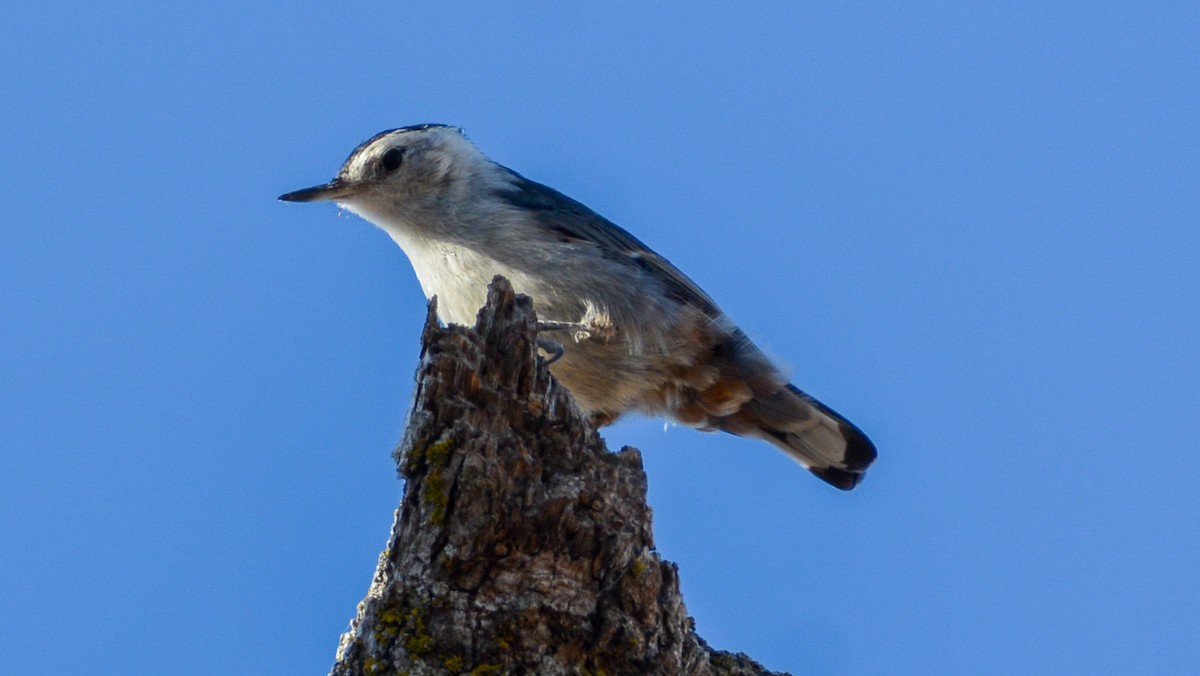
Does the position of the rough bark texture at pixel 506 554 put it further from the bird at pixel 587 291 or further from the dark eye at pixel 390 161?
the dark eye at pixel 390 161

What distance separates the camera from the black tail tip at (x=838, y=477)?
24.7 feet

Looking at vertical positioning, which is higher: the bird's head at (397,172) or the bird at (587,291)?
the bird's head at (397,172)

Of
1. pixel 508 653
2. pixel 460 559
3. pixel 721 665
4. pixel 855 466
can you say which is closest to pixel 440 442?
pixel 460 559

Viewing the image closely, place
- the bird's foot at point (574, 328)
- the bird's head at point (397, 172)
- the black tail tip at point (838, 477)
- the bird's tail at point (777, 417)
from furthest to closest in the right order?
1. the black tail tip at point (838, 477)
2. the bird's head at point (397, 172)
3. the bird's tail at point (777, 417)
4. the bird's foot at point (574, 328)

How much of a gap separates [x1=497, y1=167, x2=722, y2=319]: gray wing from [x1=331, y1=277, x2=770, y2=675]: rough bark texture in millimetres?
2641

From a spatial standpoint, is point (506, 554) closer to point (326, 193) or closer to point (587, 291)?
point (587, 291)

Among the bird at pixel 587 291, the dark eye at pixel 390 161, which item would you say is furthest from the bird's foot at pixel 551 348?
the dark eye at pixel 390 161

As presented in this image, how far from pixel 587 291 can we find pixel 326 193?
1813 millimetres

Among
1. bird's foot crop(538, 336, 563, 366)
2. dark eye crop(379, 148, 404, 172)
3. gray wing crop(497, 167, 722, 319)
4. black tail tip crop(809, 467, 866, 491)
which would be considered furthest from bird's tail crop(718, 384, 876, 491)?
dark eye crop(379, 148, 404, 172)

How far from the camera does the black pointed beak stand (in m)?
7.49

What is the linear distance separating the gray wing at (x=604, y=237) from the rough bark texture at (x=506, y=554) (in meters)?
2.64

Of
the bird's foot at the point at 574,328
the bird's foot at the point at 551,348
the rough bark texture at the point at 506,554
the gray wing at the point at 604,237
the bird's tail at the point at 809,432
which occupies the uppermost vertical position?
the gray wing at the point at 604,237

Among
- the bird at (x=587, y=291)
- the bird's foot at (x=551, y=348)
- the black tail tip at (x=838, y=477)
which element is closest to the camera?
the bird's foot at (x=551, y=348)

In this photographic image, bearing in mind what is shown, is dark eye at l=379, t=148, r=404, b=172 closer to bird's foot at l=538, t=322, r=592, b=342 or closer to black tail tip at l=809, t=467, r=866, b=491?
bird's foot at l=538, t=322, r=592, b=342
